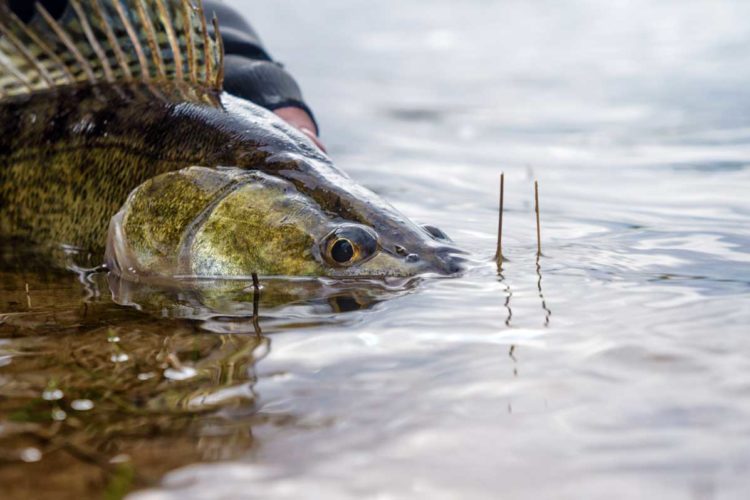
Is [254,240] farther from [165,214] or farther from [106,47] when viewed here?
[106,47]

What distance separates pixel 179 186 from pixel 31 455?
1893mm

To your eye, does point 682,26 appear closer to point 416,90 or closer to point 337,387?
point 416,90

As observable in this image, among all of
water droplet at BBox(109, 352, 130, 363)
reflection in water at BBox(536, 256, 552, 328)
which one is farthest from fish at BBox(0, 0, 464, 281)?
water droplet at BBox(109, 352, 130, 363)

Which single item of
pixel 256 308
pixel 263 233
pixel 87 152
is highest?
pixel 87 152

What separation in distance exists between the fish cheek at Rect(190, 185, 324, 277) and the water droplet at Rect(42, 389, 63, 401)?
4.20 ft

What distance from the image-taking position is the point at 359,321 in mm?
2654

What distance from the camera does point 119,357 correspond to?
2359 millimetres

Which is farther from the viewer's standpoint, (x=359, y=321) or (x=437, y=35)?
(x=437, y=35)

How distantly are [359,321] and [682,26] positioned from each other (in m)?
20.7

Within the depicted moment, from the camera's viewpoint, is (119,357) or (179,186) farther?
(179,186)

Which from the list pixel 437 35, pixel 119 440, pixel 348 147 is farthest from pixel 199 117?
pixel 437 35

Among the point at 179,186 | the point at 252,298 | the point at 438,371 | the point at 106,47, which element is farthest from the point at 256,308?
the point at 106,47

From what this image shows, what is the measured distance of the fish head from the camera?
328cm

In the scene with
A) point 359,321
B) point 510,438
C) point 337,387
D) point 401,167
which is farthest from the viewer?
point 401,167
